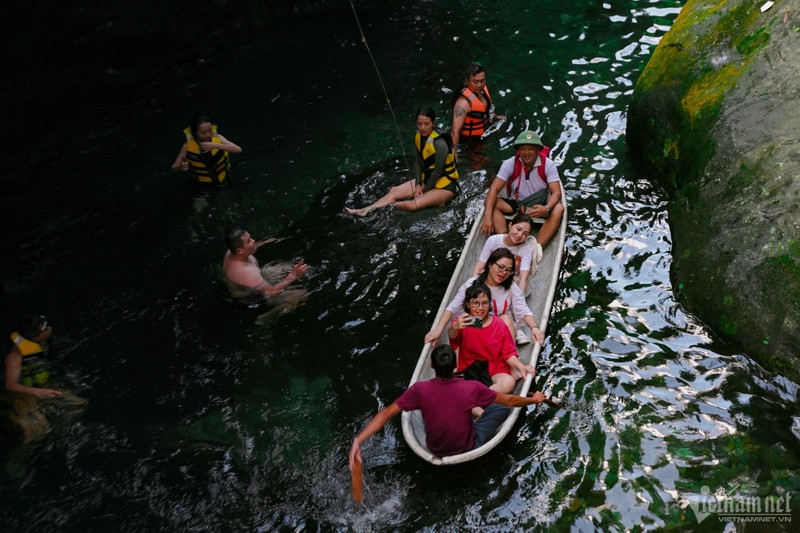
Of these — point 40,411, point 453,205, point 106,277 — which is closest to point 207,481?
point 40,411

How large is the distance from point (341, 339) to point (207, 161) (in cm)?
359

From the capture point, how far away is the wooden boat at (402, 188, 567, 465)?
5477mm

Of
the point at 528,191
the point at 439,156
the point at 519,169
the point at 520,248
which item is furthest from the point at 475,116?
the point at 520,248

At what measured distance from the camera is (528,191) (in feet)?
27.9

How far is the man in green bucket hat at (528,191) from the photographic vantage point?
812 cm

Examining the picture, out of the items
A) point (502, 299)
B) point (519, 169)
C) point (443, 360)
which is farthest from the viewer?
point (519, 169)

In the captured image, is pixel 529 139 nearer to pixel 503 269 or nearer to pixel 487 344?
pixel 503 269

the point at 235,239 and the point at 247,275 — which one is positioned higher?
the point at 235,239

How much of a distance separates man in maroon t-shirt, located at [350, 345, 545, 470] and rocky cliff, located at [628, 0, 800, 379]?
2954mm

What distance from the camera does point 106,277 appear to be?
8.73 m

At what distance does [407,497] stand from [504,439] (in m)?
1.01

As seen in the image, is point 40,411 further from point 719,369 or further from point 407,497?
point 719,369

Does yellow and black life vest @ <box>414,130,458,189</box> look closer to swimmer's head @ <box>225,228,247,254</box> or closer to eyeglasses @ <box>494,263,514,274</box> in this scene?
eyeglasses @ <box>494,263,514,274</box>

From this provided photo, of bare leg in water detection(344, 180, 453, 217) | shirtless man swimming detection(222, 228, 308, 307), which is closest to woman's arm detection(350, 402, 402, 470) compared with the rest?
shirtless man swimming detection(222, 228, 308, 307)
